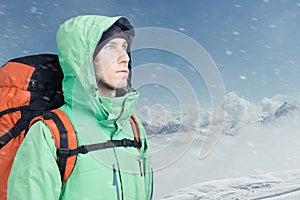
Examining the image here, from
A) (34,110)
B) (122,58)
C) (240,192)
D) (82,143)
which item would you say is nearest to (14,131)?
(34,110)

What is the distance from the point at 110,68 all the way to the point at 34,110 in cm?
31

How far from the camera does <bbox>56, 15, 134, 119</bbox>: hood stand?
1351 mm

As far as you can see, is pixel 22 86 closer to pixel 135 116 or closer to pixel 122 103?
pixel 122 103

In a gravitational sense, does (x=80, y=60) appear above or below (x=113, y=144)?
above

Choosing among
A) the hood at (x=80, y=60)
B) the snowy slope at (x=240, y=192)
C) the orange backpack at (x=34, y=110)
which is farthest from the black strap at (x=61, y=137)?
the snowy slope at (x=240, y=192)

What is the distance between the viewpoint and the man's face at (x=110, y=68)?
1.38 m

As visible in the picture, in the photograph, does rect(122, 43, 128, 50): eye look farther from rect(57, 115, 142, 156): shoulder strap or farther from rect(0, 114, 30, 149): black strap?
rect(0, 114, 30, 149): black strap

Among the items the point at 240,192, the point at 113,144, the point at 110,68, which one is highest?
the point at 110,68

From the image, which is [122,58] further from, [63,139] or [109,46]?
[63,139]

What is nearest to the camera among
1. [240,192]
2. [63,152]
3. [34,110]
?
[63,152]

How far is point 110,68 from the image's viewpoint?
1387mm

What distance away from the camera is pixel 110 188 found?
1.29 m

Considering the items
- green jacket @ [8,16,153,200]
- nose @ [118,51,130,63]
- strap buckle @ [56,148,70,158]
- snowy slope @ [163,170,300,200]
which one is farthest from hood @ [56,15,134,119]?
snowy slope @ [163,170,300,200]

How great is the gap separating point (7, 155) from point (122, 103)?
0.44 meters
